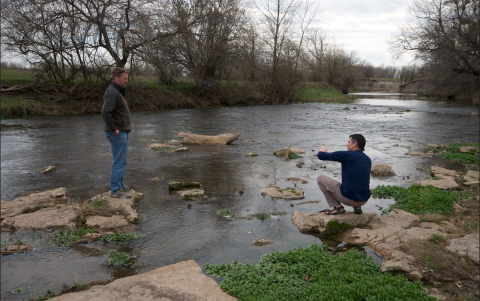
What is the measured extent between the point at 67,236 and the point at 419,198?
236 inches

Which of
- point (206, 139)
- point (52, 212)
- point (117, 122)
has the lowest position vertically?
point (52, 212)

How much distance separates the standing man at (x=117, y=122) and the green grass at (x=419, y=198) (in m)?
4.80

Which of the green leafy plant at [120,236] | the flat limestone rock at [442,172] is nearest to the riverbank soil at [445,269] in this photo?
the green leafy plant at [120,236]

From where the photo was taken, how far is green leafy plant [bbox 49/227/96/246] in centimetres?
552

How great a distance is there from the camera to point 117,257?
5.04 metres

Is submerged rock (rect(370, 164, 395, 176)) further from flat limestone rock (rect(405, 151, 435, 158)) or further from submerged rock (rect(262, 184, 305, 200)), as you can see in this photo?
flat limestone rock (rect(405, 151, 435, 158))

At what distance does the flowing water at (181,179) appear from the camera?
5035 millimetres

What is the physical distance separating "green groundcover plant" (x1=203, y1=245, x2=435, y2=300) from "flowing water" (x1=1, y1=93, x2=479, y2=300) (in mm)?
402

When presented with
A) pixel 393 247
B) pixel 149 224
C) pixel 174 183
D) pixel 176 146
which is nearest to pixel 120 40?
pixel 176 146

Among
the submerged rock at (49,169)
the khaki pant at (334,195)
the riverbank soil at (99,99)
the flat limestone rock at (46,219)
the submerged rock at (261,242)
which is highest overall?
the riverbank soil at (99,99)

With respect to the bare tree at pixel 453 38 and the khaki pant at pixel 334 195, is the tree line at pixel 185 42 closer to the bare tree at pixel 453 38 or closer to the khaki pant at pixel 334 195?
the bare tree at pixel 453 38

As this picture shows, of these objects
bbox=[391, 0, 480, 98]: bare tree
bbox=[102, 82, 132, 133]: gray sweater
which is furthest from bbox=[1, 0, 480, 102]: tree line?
bbox=[102, 82, 132, 133]: gray sweater

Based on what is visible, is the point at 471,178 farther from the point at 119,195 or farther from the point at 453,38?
the point at 453,38

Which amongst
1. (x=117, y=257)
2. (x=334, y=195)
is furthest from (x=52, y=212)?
(x=334, y=195)
